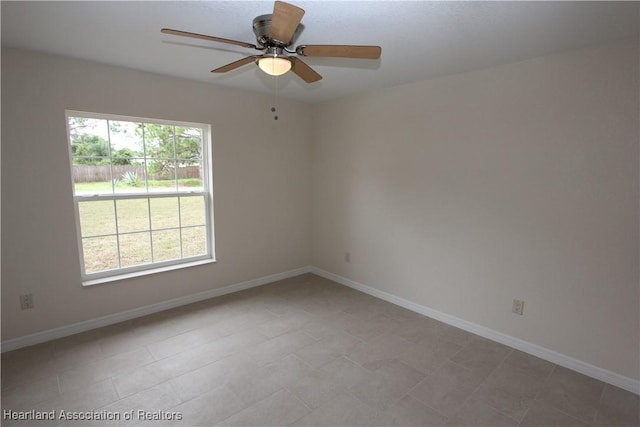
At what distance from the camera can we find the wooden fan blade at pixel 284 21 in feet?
4.36

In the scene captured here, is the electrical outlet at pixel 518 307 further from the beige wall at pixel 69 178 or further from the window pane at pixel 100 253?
the window pane at pixel 100 253

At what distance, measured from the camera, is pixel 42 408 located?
6.47ft

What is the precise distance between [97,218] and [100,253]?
1.11ft

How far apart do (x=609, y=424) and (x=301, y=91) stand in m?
3.69

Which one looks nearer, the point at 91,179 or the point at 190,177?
the point at 91,179

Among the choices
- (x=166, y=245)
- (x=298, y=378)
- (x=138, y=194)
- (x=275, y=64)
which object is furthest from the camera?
(x=166, y=245)

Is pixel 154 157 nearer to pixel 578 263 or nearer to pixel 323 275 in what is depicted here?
pixel 323 275

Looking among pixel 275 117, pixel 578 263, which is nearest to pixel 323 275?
pixel 275 117

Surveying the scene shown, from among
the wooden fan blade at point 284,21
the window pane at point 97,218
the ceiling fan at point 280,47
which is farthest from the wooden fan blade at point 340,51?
the window pane at point 97,218

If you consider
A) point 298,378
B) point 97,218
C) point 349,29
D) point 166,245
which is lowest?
point 298,378

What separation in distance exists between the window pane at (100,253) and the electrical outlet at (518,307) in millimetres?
3620

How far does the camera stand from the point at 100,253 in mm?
3014

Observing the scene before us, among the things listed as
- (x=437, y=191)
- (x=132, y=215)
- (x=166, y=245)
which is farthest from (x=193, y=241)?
(x=437, y=191)

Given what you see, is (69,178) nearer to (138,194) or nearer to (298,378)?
(138,194)
